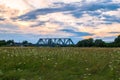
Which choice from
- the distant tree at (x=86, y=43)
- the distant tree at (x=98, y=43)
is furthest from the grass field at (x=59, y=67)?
the distant tree at (x=86, y=43)

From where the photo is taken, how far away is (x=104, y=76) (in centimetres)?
2644

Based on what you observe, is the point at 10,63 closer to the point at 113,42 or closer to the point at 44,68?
the point at 44,68

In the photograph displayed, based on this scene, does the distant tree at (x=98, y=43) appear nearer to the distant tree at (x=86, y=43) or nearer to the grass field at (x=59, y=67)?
the distant tree at (x=86, y=43)

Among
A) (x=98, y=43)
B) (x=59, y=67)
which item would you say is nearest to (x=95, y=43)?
(x=98, y=43)

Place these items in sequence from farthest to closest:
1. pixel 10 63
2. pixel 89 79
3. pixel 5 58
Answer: pixel 5 58 → pixel 10 63 → pixel 89 79

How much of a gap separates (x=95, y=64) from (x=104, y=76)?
3513 millimetres

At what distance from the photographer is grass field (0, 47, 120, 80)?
26.8 m

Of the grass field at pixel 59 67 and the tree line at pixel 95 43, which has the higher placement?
the tree line at pixel 95 43

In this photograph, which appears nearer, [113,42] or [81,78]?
[81,78]

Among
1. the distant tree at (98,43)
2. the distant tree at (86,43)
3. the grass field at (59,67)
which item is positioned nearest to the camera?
the grass field at (59,67)

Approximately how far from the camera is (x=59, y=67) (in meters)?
29.7

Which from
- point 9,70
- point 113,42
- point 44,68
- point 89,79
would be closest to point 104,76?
point 89,79

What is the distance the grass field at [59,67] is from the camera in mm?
26828

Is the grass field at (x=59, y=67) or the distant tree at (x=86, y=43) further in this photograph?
the distant tree at (x=86, y=43)
